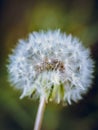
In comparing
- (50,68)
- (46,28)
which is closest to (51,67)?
(50,68)

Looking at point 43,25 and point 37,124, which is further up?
point 43,25

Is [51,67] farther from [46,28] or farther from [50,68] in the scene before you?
[46,28]

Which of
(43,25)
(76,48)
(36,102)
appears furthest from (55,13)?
(76,48)

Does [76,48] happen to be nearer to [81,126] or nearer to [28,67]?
[28,67]

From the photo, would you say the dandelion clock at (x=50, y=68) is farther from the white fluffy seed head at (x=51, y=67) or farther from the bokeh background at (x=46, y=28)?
the bokeh background at (x=46, y=28)

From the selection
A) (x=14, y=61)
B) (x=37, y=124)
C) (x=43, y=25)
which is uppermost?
(x=43, y=25)

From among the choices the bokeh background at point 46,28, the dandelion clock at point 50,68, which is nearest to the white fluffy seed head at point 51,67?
the dandelion clock at point 50,68

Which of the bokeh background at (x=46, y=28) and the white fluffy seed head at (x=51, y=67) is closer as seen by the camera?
the white fluffy seed head at (x=51, y=67)
